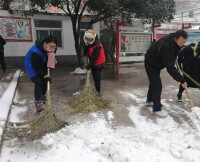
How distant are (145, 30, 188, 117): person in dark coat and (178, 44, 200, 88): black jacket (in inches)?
27.4

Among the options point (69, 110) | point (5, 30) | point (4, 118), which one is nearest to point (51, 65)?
point (69, 110)

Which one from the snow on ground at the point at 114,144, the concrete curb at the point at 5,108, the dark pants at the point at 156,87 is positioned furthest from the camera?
the dark pants at the point at 156,87

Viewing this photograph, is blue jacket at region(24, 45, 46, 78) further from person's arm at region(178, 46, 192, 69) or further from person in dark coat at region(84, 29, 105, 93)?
person's arm at region(178, 46, 192, 69)

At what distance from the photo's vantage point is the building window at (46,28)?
943cm

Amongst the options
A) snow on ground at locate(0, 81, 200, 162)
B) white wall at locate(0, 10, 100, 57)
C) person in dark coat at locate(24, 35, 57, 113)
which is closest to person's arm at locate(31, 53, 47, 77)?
person in dark coat at locate(24, 35, 57, 113)

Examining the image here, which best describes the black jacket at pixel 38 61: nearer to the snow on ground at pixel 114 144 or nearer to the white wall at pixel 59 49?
the snow on ground at pixel 114 144

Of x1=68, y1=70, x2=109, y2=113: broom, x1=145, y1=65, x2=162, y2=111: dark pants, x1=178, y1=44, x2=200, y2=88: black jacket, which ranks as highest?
x1=178, y1=44, x2=200, y2=88: black jacket

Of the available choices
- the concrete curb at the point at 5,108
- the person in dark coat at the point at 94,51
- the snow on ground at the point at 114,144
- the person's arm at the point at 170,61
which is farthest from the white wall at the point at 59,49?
the person's arm at the point at 170,61

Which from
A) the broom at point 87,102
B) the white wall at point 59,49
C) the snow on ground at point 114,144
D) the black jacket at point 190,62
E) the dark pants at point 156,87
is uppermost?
the white wall at point 59,49

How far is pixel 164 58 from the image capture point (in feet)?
9.48

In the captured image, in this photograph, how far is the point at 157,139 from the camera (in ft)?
7.92

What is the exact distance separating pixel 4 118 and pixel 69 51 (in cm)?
757

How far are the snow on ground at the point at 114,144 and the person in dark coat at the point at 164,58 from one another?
504 millimetres

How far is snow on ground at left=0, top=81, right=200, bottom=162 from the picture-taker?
2.08 meters
